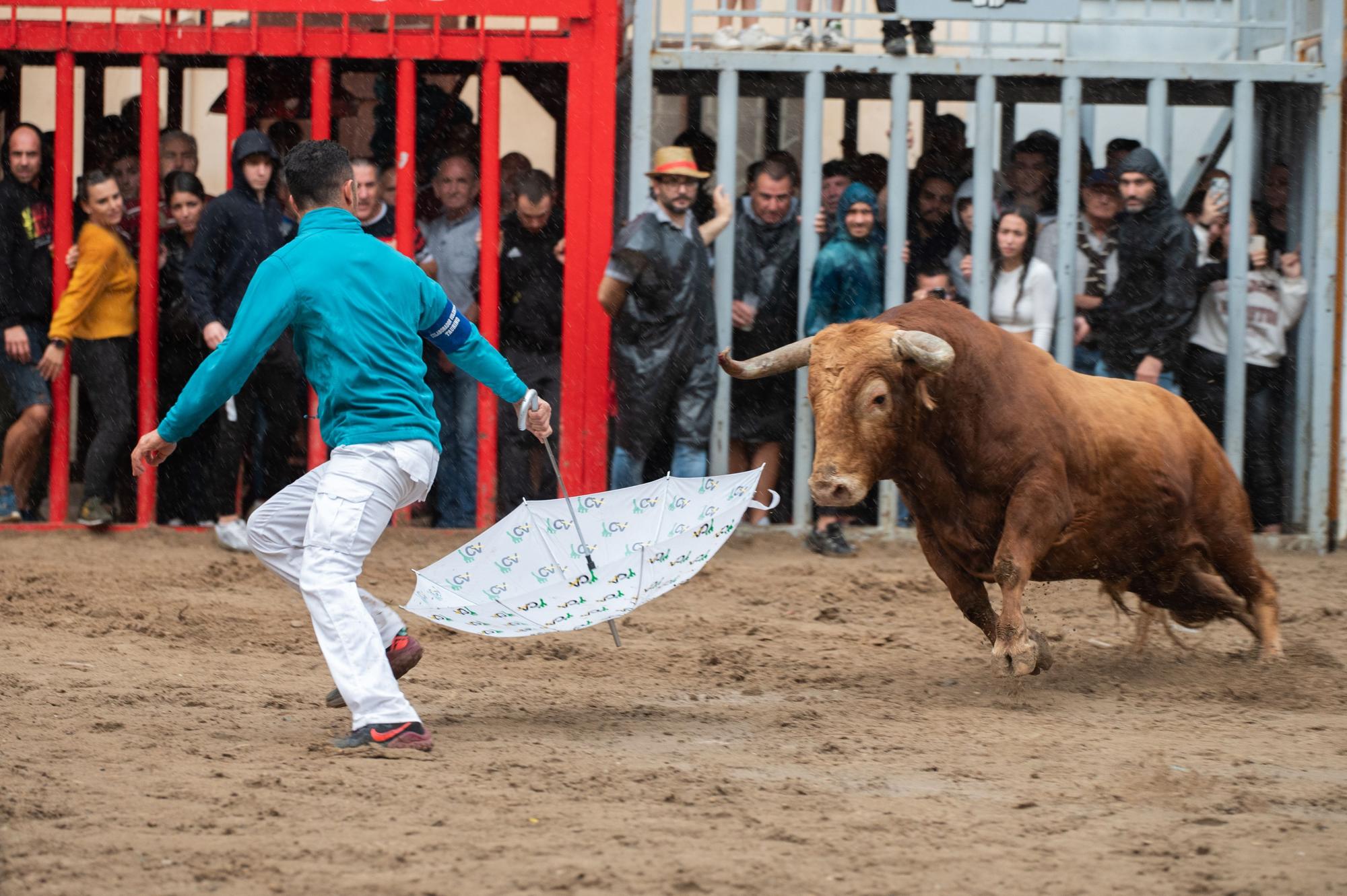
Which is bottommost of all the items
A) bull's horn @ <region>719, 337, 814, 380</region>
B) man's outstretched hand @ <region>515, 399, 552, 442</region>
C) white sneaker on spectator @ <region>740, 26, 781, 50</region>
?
man's outstretched hand @ <region>515, 399, 552, 442</region>

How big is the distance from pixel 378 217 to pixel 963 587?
468 cm

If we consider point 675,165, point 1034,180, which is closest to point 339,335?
point 675,165

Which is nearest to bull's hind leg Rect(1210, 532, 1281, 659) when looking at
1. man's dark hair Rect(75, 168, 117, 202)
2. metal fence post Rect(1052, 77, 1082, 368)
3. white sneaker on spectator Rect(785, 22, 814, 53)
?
metal fence post Rect(1052, 77, 1082, 368)

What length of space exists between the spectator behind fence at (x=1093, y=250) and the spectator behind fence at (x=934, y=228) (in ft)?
1.76

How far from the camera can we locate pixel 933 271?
1023 centimetres

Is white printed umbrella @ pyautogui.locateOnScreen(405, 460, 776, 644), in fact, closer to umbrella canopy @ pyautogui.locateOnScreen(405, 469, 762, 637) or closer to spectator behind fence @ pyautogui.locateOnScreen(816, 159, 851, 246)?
umbrella canopy @ pyautogui.locateOnScreen(405, 469, 762, 637)

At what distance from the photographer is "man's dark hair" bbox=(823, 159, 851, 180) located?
1066cm

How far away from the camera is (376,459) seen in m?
5.38

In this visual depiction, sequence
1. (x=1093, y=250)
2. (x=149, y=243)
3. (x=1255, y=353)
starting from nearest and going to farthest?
1. (x=149, y=243)
2. (x=1093, y=250)
3. (x=1255, y=353)

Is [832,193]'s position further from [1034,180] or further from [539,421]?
[539,421]

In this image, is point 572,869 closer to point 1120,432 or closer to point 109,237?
point 1120,432

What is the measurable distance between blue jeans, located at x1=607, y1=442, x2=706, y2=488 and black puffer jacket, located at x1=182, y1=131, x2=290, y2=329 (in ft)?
7.42

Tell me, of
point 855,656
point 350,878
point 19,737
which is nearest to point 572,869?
point 350,878

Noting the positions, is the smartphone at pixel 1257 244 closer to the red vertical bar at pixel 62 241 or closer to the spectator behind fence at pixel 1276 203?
the spectator behind fence at pixel 1276 203
